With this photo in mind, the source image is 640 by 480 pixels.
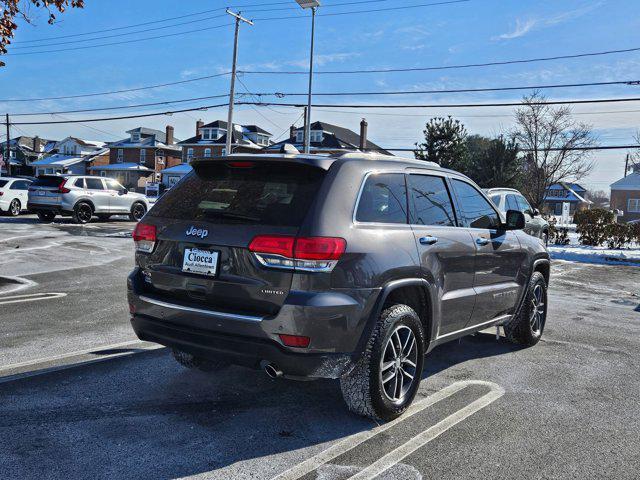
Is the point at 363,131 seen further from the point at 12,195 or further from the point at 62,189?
the point at 62,189

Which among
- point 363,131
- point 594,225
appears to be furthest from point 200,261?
point 363,131

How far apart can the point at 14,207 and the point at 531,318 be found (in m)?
24.0

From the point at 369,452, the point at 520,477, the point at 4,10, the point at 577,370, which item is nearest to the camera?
the point at 520,477

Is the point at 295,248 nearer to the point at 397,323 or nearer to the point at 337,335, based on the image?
the point at 337,335

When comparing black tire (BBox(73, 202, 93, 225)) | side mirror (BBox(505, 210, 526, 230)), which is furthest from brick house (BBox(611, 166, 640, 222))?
side mirror (BBox(505, 210, 526, 230))

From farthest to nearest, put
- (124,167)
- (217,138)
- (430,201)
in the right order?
1. (124,167)
2. (217,138)
3. (430,201)

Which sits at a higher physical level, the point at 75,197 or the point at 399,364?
the point at 75,197

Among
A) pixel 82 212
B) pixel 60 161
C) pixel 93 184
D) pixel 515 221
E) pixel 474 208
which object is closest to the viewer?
pixel 474 208

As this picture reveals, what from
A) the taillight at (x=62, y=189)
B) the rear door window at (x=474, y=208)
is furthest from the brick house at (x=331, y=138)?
the rear door window at (x=474, y=208)

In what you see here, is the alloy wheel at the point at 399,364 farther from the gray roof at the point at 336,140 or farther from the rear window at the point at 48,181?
the gray roof at the point at 336,140

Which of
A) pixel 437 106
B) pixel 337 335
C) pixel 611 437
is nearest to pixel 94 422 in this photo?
pixel 337 335

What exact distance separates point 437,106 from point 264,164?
26593mm

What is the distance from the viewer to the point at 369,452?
334 cm

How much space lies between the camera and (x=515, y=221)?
5223 mm
